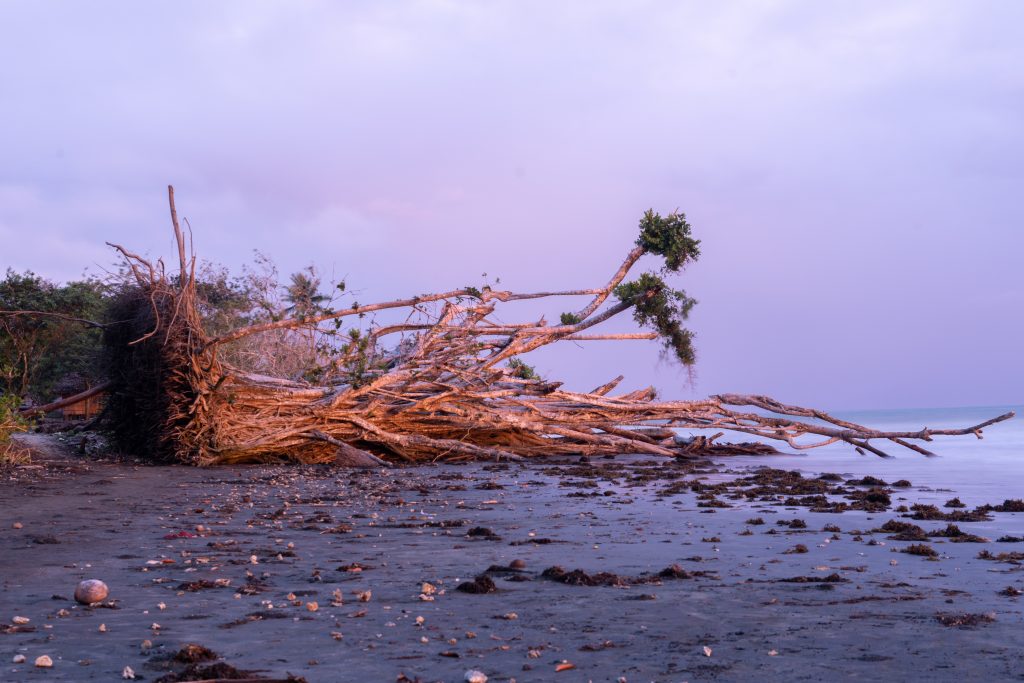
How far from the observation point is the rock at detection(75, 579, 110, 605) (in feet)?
14.1

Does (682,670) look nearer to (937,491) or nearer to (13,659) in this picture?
(13,659)

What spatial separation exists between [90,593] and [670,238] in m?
14.1

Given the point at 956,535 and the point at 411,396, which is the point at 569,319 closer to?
the point at 411,396

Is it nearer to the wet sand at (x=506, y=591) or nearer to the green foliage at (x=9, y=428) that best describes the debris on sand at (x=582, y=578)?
the wet sand at (x=506, y=591)

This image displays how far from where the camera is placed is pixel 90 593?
4309mm

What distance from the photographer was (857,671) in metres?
3.32

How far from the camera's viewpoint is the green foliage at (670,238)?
673 inches

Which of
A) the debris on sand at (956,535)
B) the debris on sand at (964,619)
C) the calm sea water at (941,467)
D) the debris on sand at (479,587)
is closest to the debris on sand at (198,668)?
the debris on sand at (479,587)

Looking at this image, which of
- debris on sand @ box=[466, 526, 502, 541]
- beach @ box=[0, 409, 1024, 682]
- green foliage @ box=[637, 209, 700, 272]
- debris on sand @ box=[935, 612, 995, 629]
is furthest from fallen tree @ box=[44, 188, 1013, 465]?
debris on sand @ box=[935, 612, 995, 629]

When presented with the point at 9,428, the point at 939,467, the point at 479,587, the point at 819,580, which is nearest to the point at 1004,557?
the point at 819,580

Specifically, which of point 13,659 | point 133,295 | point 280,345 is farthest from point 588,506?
point 280,345

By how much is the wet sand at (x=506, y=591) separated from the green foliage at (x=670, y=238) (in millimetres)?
8764

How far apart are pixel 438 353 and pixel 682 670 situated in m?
13.4

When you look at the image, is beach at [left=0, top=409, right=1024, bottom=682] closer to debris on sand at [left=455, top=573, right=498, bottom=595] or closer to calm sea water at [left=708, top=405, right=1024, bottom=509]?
debris on sand at [left=455, top=573, right=498, bottom=595]
